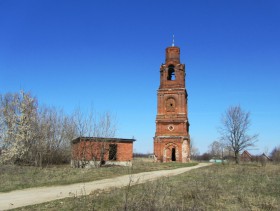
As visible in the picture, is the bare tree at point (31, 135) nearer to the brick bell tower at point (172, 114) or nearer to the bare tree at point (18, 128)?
the bare tree at point (18, 128)

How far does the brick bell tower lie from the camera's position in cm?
4034

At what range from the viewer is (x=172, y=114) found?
41594 mm

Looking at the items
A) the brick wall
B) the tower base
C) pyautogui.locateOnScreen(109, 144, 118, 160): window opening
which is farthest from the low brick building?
the tower base

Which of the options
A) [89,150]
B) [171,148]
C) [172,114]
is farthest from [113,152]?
[172,114]

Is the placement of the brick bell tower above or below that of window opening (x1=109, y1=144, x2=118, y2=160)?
above

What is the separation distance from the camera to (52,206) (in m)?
9.17

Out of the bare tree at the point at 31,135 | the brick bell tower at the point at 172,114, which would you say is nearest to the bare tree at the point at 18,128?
the bare tree at the point at 31,135

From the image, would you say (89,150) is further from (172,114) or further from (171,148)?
(172,114)

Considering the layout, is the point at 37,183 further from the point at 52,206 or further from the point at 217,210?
the point at 217,210

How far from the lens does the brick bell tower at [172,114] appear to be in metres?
40.3

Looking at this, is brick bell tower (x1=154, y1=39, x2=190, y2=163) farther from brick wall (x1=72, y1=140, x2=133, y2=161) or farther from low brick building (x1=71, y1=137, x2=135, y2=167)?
brick wall (x1=72, y1=140, x2=133, y2=161)

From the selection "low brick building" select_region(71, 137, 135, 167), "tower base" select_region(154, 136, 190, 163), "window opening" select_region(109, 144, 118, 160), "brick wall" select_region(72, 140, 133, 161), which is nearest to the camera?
"low brick building" select_region(71, 137, 135, 167)

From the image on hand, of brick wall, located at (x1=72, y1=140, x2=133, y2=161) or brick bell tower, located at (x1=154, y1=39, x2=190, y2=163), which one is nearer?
brick wall, located at (x1=72, y1=140, x2=133, y2=161)

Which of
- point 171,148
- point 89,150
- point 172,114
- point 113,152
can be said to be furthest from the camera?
point 172,114
